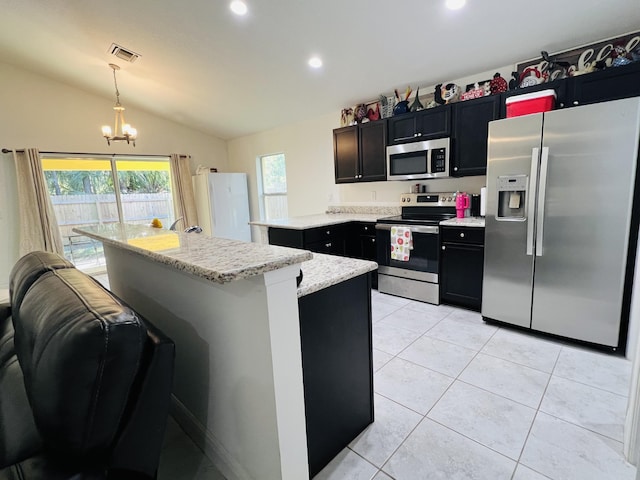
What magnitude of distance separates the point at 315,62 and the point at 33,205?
4497mm

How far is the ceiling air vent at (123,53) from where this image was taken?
11.5 ft

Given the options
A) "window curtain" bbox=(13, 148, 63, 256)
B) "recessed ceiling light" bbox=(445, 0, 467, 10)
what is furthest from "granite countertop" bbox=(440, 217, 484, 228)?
"window curtain" bbox=(13, 148, 63, 256)

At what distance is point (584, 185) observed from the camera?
2.16 m

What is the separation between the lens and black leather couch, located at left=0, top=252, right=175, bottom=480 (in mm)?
771

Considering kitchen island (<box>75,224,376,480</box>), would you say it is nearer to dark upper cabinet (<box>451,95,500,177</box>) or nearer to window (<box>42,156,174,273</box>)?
dark upper cabinet (<box>451,95,500,177</box>)

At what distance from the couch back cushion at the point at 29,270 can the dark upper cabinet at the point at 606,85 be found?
355 centimetres

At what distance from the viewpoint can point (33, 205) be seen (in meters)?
4.50

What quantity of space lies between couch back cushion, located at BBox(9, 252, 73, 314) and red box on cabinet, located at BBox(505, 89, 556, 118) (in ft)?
10.6

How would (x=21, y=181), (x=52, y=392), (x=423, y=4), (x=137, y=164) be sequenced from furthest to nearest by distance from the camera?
(x=137, y=164)
(x=21, y=181)
(x=423, y=4)
(x=52, y=392)

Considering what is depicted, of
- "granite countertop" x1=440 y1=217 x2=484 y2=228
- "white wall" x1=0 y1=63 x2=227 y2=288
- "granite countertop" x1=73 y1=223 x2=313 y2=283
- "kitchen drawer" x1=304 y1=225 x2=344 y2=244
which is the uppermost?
"white wall" x1=0 y1=63 x2=227 y2=288

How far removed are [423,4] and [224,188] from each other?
14.1ft

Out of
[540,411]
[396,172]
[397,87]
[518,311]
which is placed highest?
[397,87]

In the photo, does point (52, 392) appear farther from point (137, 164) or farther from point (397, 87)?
point (137, 164)

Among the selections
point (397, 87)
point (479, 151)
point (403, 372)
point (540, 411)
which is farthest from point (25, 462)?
point (397, 87)
